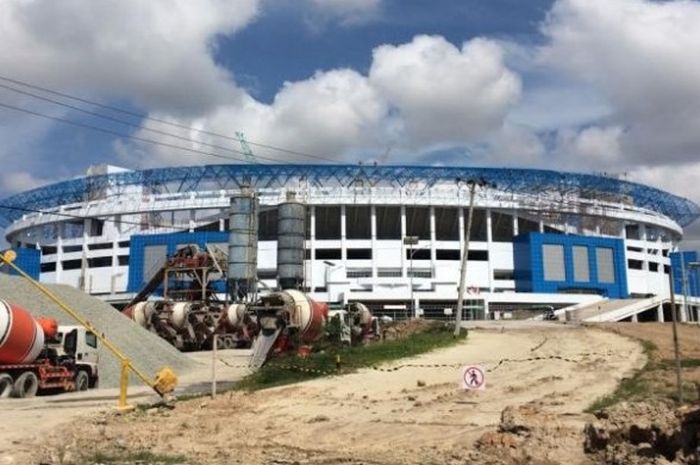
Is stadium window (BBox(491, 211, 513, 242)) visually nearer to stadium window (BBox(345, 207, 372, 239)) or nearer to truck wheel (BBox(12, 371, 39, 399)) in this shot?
stadium window (BBox(345, 207, 372, 239))

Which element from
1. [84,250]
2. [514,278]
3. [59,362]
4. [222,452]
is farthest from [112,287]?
[222,452]

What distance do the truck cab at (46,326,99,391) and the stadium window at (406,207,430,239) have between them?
3324 inches

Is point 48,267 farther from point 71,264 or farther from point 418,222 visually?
point 418,222

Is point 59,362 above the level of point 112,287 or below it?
below

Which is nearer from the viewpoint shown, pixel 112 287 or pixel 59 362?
pixel 59 362

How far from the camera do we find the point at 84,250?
109 metres

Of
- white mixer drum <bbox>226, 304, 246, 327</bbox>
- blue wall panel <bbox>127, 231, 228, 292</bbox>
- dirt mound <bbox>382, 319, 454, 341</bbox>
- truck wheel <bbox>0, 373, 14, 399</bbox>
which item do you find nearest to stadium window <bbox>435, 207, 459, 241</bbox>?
blue wall panel <bbox>127, 231, 228, 292</bbox>

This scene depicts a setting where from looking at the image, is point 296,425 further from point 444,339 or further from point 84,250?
point 84,250

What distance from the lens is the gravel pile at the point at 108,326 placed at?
30.0m

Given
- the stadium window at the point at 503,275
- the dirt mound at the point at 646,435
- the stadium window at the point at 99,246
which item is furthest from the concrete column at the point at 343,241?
the dirt mound at the point at 646,435

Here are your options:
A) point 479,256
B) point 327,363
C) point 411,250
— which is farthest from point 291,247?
point 479,256

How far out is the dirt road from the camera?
1163 cm

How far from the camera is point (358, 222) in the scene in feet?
367

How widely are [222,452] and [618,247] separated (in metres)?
107
